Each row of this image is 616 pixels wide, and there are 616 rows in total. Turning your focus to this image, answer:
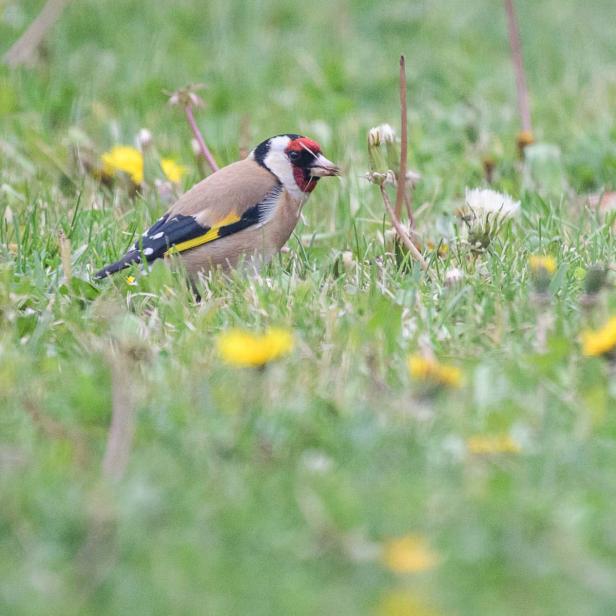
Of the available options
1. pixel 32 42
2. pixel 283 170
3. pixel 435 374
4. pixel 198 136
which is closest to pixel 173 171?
pixel 198 136

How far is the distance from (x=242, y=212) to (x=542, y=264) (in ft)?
4.54

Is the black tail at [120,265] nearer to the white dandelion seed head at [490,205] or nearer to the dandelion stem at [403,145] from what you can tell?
the dandelion stem at [403,145]

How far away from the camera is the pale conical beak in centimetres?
452

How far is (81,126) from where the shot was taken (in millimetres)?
5945

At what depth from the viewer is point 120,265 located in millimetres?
3891

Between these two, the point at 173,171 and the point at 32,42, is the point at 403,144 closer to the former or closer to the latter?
the point at 173,171

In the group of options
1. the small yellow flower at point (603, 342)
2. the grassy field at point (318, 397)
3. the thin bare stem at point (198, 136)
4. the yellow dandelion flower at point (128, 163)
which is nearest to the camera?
the grassy field at point (318, 397)

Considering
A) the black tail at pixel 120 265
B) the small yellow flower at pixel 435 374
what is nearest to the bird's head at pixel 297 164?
the black tail at pixel 120 265

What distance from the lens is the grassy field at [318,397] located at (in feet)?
7.25

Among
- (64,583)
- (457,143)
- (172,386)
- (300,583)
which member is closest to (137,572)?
(64,583)

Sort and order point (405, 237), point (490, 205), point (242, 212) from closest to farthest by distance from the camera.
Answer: point (405, 237)
point (490, 205)
point (242, 212)

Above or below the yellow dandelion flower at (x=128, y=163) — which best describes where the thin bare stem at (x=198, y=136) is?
above

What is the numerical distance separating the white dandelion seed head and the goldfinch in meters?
0.64

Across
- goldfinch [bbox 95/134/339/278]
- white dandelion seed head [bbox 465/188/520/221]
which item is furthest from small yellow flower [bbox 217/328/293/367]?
white dandelion seed head [bbox 465/188/520/221]
